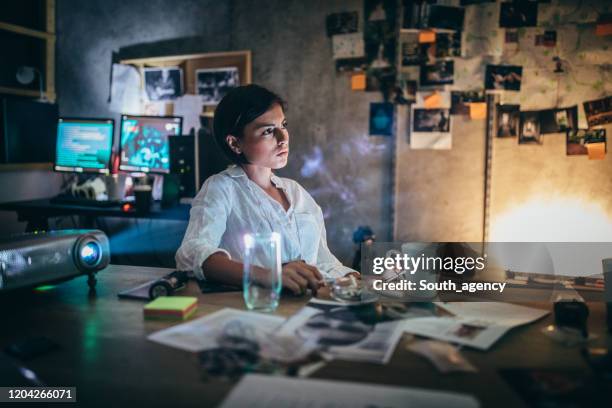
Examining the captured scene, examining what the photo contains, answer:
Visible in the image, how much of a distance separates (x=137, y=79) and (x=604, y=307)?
131 inches

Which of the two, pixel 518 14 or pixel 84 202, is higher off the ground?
pixel 518 14

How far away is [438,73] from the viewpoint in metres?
2.77

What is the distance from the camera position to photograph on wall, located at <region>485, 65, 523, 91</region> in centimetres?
265

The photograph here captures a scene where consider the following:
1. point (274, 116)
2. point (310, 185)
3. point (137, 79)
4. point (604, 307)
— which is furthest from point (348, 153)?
point (604, 307)

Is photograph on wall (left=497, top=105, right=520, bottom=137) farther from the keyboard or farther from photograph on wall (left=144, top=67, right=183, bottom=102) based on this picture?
the keyboard

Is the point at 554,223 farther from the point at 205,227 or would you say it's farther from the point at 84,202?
the point at 84,202

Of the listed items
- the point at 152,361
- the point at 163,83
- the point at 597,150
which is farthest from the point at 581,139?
the point at 163,83

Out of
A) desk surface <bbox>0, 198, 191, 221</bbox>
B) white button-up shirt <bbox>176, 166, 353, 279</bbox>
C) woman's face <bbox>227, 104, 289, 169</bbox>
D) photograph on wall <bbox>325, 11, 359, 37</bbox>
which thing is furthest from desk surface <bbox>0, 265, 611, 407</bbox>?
photograph on wall <bbox>325, 11, 359, 37</bbox>

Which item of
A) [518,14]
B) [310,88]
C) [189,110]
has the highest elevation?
[518,14]

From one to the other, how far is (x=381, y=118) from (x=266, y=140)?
1.44 metres

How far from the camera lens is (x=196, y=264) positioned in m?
1.31

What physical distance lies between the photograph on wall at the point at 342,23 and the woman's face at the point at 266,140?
151cm

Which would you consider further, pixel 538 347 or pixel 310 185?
pixel 310 185

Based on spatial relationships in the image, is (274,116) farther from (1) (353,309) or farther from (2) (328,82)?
(2) (328,82)
